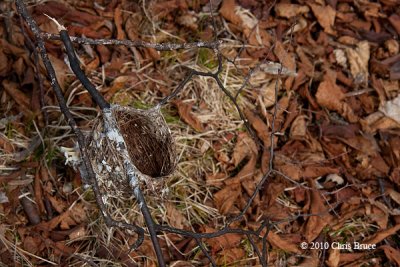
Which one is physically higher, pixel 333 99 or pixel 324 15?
pixel 324 15

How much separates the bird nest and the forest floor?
11cm

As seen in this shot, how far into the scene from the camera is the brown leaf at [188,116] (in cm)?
250

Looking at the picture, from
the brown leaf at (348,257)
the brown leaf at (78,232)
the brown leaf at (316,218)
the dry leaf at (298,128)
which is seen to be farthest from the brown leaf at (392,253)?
the brown leaf at (78,232)

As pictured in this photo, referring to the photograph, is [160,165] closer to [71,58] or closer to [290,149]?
[290,149]

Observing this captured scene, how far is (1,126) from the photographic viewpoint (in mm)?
2350

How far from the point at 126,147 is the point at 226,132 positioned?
0.71 m

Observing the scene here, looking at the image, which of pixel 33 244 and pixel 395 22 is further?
pixel 395 22

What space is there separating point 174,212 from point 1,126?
816mm

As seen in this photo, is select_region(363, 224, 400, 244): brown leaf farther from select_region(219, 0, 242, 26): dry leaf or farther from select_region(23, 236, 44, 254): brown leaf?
select_region(23, 236, 44, 254): brown leaf

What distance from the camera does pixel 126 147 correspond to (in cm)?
196

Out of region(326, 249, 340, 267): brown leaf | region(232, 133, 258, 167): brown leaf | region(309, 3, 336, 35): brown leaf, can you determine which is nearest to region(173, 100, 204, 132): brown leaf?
region(232, 133, 258, 167): brown leaf

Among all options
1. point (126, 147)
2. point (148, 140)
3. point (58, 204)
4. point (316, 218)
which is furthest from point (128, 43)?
point (316, 218)

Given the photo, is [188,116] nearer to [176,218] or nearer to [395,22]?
[176,218]

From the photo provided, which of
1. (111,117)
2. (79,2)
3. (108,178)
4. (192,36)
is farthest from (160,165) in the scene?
(79,2)
